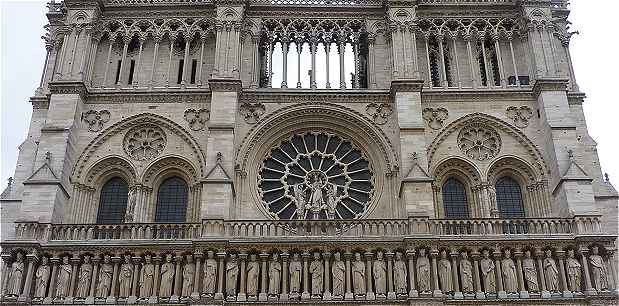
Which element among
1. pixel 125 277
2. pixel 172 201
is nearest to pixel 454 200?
pixel 172 201

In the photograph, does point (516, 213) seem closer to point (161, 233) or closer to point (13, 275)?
point (161, 233)

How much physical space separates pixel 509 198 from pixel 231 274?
972 cm

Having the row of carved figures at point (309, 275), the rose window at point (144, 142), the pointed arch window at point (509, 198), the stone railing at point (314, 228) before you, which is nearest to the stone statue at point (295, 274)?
the row of carved figures at point (309, 275)

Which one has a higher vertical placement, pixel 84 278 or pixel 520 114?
pixel 520 114

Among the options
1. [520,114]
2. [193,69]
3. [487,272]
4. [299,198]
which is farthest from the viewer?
[193,69]

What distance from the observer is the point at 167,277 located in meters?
20.1

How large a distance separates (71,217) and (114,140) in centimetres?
302

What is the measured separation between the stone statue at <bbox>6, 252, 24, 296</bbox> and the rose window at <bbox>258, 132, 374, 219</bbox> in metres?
7.61

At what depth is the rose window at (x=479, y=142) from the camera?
2341 cm

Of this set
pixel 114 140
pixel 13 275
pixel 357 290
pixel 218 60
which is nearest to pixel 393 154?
pixel 357 290

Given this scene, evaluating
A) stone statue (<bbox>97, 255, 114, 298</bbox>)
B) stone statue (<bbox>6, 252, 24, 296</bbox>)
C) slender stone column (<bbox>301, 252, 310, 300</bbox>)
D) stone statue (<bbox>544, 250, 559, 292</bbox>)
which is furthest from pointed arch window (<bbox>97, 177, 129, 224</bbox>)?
stone statue (<bbox>544, 250, 559, 292</bbox>)

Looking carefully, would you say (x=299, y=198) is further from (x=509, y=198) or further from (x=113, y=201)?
(x=509, y=198)

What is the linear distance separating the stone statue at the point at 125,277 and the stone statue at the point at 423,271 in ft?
27.4

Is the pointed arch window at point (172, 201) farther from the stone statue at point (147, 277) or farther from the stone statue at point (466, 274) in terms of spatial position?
the stone statue at point (466, 274)
